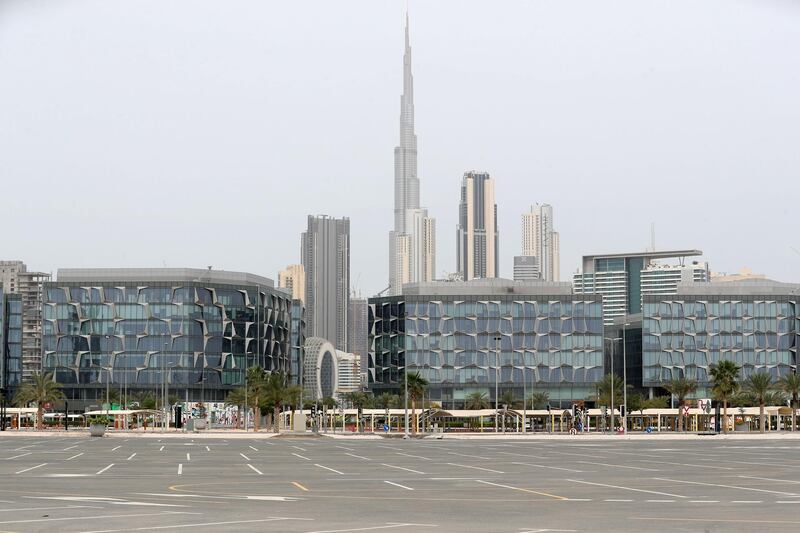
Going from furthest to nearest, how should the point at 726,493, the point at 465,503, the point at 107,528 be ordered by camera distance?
1. the point at 726,493
2. the point at 465,503
3. the point at 107,528

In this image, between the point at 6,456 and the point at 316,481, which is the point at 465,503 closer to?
the point at 316,481

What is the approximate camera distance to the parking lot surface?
2730 cm

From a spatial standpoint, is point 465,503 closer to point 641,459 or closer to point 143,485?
point 143,485

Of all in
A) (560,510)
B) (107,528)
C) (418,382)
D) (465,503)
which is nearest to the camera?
(107,528)

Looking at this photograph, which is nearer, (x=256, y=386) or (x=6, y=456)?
(x=6, y=456)

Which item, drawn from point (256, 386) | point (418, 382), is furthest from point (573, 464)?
point (256, 386)

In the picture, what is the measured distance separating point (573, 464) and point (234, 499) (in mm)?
26701

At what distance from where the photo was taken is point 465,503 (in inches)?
1310

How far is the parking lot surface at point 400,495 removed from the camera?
27297mm

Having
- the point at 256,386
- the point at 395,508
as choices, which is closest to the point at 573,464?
the point at 395,508

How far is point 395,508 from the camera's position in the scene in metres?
31.5

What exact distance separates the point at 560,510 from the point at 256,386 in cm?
14497

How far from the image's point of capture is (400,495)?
36.2 m

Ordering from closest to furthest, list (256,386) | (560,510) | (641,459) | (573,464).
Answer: (560,510) < (573,464) < (641,459) < (256,386)
